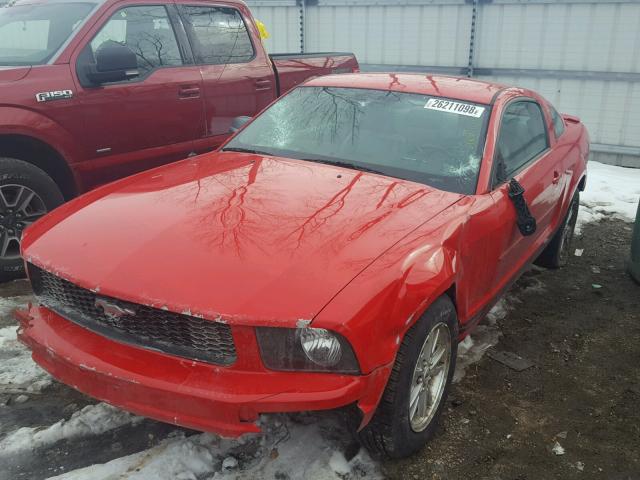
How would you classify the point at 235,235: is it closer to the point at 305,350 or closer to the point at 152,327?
the point at 152,327

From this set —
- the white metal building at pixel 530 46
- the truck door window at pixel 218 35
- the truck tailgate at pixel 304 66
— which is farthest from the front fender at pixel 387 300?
the white metal building at pixel 530 46

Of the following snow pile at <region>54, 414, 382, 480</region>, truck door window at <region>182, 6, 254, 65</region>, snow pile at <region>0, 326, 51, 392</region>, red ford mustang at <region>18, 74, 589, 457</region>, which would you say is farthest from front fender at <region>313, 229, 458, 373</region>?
truck door window at <region>182, 6, 254, 65</region>

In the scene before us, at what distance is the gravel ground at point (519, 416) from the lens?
2609 millimetres

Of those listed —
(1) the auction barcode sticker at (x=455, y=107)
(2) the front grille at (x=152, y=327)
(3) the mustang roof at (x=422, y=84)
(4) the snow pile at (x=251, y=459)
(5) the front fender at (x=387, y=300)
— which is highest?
(3) the mustang roof at (x=422, y=84)

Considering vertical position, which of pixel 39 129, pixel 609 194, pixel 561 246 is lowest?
pixel 609 194

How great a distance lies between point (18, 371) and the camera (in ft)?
10.4

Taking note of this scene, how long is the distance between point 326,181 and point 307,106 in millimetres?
937

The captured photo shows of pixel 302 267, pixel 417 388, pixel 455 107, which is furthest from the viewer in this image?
pixel 455 107

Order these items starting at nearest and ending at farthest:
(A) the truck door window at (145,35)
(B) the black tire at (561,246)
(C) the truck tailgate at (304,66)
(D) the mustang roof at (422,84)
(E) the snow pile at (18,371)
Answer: (E) the snow pile at (18,371), (D) the mustang roof at (422,84), (A) the truck door window at (145,35), (B) the black tire at (561,246), (C) the truck tailgate at (304,66)

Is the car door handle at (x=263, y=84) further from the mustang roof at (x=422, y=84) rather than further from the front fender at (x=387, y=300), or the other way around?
Answer: the front fender at (x=387, y=300)

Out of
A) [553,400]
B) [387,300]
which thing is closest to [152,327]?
[387,300]

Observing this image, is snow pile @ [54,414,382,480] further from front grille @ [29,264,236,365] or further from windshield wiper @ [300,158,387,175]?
windshield wiper @ [300,158,387,175]

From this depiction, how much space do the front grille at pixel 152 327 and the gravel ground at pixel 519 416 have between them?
58 cm

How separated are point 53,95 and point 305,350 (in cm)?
304
